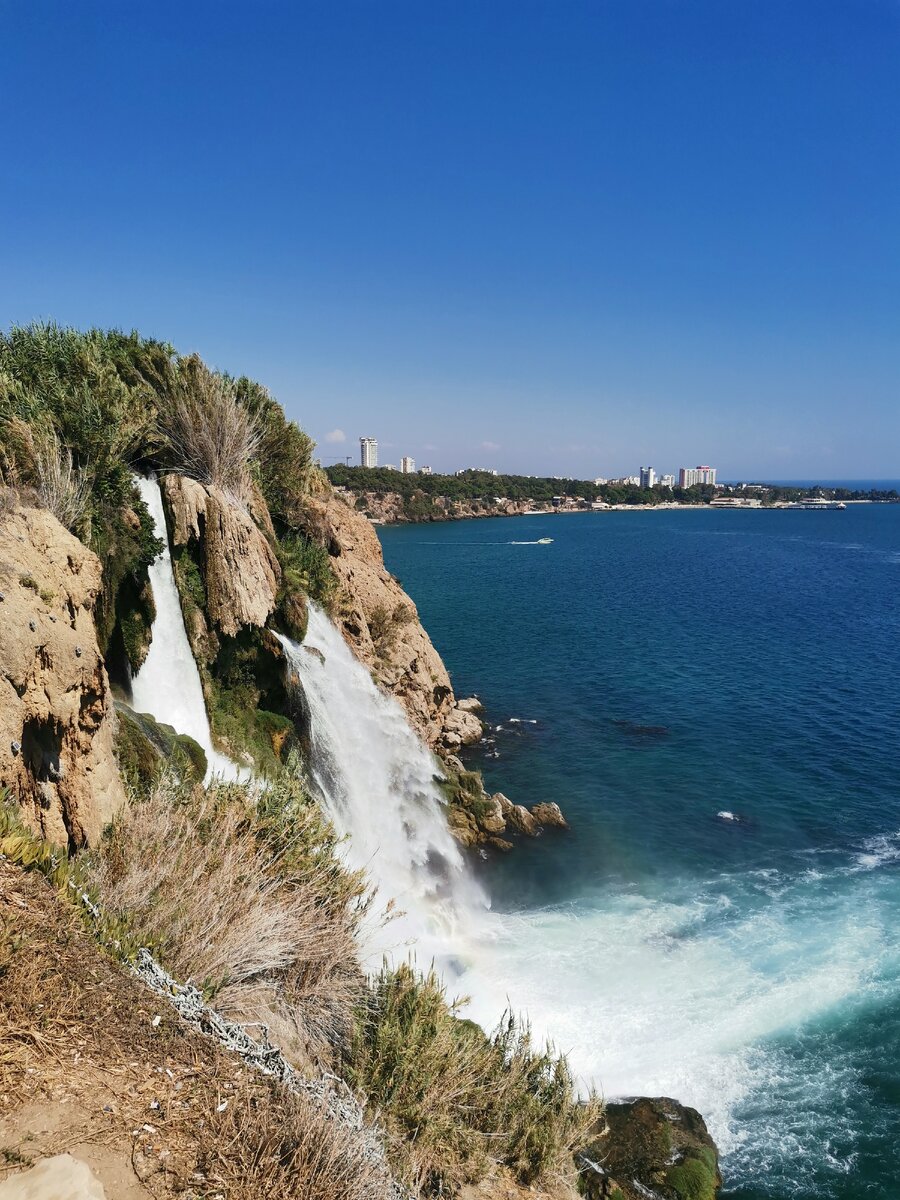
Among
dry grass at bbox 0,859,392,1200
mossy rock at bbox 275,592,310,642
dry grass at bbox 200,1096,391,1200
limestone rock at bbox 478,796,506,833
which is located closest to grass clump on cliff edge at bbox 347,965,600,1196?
dry grass at bbox 200,1096,391,1200

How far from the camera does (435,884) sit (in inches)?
784

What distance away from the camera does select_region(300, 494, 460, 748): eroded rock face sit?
86.6 feet

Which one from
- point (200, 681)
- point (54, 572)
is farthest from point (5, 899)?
point (200, 681)

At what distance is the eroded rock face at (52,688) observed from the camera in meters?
8.74

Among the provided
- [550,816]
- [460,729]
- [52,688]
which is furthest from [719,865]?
[52,688]

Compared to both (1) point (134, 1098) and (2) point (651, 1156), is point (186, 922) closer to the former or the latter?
(1) point (134, 1098)

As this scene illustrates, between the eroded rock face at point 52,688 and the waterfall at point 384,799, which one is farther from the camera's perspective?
the waterfall at point 384,799

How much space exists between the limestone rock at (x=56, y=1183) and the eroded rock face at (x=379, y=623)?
20.1 m

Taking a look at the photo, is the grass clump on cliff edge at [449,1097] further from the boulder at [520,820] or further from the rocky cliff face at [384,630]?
the rocky cliff face at [384,630]

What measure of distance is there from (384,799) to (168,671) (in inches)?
313

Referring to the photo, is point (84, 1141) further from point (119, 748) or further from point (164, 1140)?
point (119, 748)

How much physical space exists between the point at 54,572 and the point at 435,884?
1366 centimetres

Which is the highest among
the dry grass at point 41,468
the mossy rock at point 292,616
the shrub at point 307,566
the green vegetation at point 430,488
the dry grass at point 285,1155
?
the green vegetation at point 430,488

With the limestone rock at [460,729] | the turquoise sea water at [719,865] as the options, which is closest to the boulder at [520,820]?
the turquoise sea water at [719,865]
